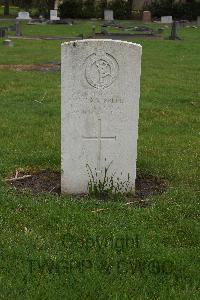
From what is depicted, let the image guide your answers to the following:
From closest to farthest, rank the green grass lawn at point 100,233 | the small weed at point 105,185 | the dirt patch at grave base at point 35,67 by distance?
the green grass lawn at point 100,233
the small weed at point 105,185
the dirt patch at grave base at point 35,67

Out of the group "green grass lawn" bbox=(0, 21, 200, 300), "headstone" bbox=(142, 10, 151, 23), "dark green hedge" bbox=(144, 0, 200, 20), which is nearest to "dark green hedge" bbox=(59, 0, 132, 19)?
"dark green hedge" bbox=(144, 0, 200, 20)

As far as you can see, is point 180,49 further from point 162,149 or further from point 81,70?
point 81,70

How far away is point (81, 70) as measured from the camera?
579 cm

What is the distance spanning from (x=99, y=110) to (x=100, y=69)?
42cm

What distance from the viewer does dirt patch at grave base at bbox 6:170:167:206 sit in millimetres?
6167

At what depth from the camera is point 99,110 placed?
5898 millimetres

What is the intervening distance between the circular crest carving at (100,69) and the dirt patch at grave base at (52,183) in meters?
1.24

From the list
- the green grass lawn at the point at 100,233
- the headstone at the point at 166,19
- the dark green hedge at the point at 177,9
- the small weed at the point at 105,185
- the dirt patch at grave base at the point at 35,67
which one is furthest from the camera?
the dark green hedge at the point at 177,9

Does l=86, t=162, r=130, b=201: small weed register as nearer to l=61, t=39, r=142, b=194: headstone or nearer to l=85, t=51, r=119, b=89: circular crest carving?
l=61, t=39, r=142, b=194: headstone

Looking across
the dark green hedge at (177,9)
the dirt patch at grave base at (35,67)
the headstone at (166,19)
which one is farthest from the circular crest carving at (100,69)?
the dark green hedge at (177,9)

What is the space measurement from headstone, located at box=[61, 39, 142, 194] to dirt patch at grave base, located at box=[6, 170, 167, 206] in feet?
0.58

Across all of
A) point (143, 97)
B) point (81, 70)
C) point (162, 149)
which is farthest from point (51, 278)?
point (143, 97)

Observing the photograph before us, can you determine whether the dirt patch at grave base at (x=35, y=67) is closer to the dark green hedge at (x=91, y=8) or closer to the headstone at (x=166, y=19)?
the headstone at (x=166, y=19)

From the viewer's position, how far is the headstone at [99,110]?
5.77 meters
